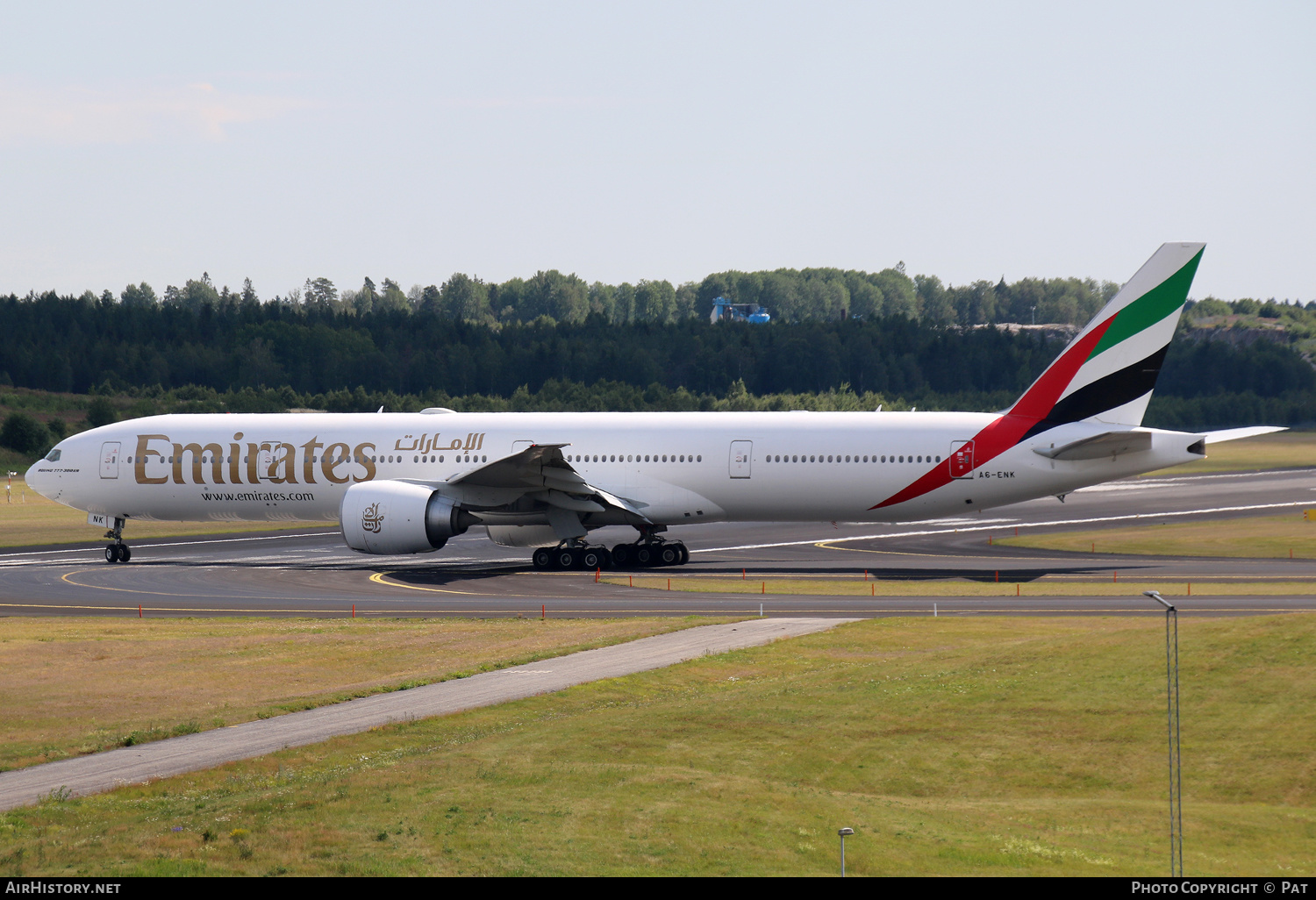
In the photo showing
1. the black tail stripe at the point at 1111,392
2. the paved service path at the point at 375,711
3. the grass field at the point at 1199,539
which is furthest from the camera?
the grass field at the point at 1199,539

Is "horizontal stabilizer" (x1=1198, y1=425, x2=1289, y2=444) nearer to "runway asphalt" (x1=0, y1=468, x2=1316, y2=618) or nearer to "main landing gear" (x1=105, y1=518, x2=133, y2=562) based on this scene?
"runway asphalt" (x1=0, y1=468, x2=1316, y2=618)

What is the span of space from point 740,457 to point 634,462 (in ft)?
11.9

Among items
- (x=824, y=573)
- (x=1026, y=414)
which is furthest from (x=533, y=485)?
(x=1026, y=414)

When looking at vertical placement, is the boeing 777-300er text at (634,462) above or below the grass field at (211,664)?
above

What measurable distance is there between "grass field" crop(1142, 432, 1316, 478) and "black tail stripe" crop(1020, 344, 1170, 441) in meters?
43.9

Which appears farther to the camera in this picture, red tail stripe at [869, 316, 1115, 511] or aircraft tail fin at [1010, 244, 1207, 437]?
red tail stripe at [869, 316, 1115, 511]

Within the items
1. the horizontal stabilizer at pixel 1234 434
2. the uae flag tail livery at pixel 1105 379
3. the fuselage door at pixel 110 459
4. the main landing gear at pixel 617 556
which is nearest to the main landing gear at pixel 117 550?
the fuselage door at pixel 110 459

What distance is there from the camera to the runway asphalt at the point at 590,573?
36.3m

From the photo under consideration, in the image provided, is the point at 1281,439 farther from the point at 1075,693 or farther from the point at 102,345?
the point at 102,345

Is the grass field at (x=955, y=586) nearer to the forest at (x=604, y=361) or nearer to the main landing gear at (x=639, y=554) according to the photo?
the main landing gear at (x=639, y=554)

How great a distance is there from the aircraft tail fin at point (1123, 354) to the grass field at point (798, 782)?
16096 millimetres

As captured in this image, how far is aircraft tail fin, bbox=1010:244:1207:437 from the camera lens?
41812 mm

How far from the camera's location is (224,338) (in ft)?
522

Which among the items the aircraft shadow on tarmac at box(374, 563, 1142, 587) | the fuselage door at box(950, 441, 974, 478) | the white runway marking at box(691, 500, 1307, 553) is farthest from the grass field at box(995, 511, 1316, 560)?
the fuselage door at box(950, 441, 974, 478)
